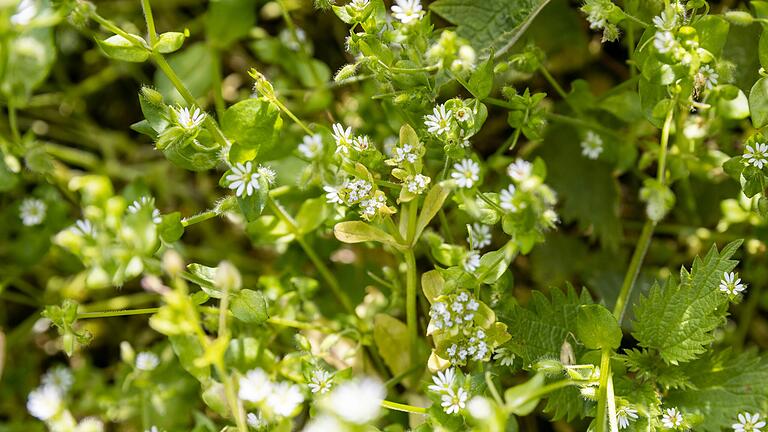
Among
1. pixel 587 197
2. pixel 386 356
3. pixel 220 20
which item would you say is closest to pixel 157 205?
pixel 220 20

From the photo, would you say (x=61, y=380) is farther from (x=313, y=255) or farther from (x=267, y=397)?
(x=267, y=397)

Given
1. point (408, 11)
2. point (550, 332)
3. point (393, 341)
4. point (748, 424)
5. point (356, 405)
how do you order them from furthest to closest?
point (393, 341) → point (550, 332) → point (748, 424) → point (408, 11) → point (356, 405)

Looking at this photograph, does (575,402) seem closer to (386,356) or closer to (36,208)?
(386,356)

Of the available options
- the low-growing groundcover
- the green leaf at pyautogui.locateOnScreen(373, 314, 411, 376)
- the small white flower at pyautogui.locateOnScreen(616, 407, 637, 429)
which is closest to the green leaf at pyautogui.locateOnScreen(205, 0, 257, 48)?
the low-growing groundcover

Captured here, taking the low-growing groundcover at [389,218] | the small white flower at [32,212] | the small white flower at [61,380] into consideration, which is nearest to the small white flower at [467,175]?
the low-growing groundcover at [389,218]

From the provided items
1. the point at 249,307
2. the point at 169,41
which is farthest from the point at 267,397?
the point at 169,41

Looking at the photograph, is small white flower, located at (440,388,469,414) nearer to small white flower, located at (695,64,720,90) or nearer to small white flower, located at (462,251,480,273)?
small white flower, located at (462,251,480,273)

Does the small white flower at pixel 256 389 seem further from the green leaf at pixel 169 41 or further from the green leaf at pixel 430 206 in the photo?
the green leaf at pixel 169 41
